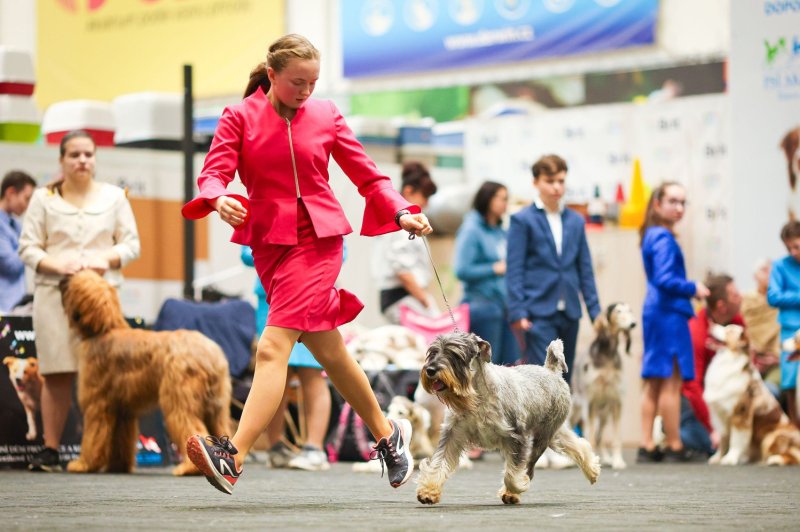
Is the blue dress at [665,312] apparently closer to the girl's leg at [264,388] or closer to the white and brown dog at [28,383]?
the white and brown dog at [28,383]

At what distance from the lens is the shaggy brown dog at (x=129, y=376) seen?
661 centimetres

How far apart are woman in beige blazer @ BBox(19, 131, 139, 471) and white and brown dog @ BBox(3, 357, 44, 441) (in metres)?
0.26

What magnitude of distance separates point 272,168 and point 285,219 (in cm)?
19

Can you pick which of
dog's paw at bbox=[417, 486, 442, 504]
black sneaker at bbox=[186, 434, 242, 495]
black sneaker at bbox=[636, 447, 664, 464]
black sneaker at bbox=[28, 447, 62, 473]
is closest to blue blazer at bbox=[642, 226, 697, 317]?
black sneaker at bbox=[636, 447, 664, 464]

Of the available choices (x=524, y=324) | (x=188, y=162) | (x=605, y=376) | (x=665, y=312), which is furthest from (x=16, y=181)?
(x=665, y=312)

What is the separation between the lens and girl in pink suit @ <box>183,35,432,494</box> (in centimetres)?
470

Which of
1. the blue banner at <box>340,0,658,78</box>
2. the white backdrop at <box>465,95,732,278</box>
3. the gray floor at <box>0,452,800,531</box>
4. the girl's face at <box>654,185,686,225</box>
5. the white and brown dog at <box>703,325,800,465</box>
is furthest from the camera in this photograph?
the blue banner at <box>340,0,658,78</box>

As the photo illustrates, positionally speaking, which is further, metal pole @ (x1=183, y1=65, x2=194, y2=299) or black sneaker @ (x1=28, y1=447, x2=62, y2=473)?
metal pole @ (x1=183, y1=65, x2=194, y2=299)

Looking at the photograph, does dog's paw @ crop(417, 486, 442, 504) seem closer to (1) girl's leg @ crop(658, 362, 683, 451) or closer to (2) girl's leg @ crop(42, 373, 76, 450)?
(2) girl's leg @ crop(42, 373, 76, 450)

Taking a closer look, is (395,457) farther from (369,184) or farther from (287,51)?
(287,51)

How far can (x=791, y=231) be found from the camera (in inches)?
323

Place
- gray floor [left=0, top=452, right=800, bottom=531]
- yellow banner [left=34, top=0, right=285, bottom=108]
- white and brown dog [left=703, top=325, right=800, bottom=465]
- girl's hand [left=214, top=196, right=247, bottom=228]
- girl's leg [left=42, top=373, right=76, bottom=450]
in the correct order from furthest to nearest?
1. yellow banner [left=34, top=0, right=285, bottom=108]
2. white and brown dog [left=703, top=325, right=800, bottom=465]
3. girl's leg [left=42, top=373, right=76, bottom=450]
4. girl's hand [left=214, top=196, right=247, bottom=228]
5. gray floor [left=0, top=452, right=800, bottom=531]

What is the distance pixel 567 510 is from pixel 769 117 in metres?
4.92

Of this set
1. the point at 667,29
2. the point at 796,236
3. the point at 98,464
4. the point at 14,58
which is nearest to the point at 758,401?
the point at 796,236
